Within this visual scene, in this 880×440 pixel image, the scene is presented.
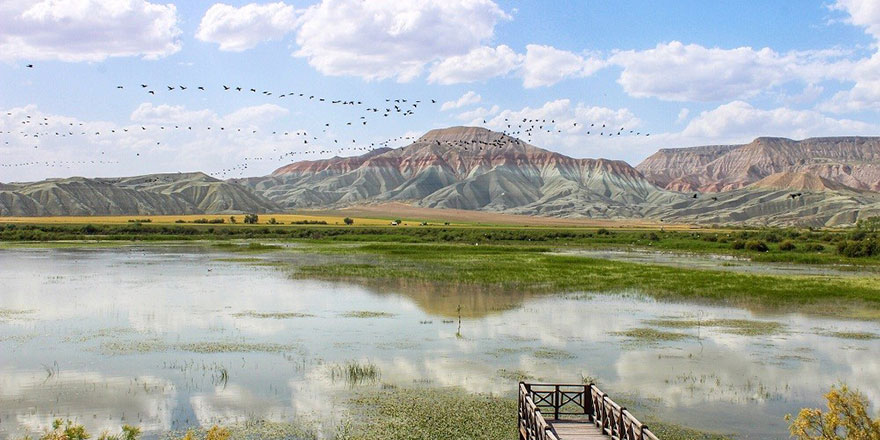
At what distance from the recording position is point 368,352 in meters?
24.0

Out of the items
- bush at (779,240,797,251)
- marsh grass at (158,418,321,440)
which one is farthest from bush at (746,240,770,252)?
marsh grass at (158,418,321,440)

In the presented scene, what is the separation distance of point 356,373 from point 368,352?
3.14 m

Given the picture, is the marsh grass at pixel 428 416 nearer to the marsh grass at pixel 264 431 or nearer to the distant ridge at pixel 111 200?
the marsh grass at pixel 264 431

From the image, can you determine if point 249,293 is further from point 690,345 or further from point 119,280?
point 690,345

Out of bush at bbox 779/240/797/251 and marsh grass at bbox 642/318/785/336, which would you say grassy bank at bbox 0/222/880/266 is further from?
marsh grass at bbox 642/318/785/336

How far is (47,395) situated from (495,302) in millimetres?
21451

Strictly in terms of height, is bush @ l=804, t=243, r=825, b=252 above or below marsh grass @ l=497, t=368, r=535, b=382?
above

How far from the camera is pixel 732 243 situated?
82125 millimetres

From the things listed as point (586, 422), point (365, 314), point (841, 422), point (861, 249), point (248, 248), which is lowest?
point (248, 248)

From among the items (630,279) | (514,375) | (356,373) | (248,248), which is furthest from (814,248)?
(356,373)

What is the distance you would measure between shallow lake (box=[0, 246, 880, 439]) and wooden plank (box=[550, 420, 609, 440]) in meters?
3.13

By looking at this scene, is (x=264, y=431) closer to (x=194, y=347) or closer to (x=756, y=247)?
(x=194, y=347)

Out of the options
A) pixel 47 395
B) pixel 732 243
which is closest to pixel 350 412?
pixel 47 395

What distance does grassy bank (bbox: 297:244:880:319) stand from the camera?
37.4m
